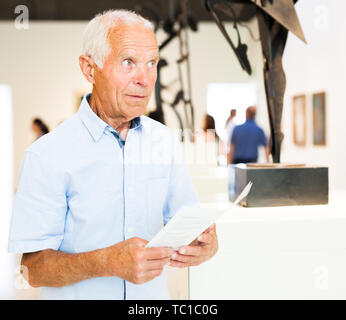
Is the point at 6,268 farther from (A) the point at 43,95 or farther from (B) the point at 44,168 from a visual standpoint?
(A) the point at 43,95

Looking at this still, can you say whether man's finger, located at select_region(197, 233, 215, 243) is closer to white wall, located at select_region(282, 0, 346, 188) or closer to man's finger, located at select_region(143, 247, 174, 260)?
man's finger, located at select_region(143, 247, 174, 260)

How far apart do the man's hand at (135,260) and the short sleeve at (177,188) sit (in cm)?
28

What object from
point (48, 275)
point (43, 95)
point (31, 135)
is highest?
point (43, 95)

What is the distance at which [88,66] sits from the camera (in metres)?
1.07

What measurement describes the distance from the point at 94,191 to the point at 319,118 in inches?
167

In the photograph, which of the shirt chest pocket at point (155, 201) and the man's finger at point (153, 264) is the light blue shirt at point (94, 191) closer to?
the shirt chest pocket at point (155, 201)

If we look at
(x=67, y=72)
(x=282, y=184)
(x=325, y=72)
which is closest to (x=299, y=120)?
(x=325, y=72)

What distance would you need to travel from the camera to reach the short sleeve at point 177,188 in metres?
1.22

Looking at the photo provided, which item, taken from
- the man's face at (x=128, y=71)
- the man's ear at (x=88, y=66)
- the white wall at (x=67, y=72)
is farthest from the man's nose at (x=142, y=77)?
the white wall at (x=67, y=72)

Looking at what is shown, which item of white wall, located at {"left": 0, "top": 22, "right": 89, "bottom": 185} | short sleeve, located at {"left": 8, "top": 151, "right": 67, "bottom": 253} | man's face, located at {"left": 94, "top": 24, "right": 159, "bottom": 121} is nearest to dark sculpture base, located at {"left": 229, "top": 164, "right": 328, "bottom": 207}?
man's face, located at {"left": 94, "top": 24, "right": 159, "bottom": 121}

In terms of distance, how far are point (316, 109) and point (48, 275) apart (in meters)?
4.45

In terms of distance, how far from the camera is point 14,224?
1.00 meters
